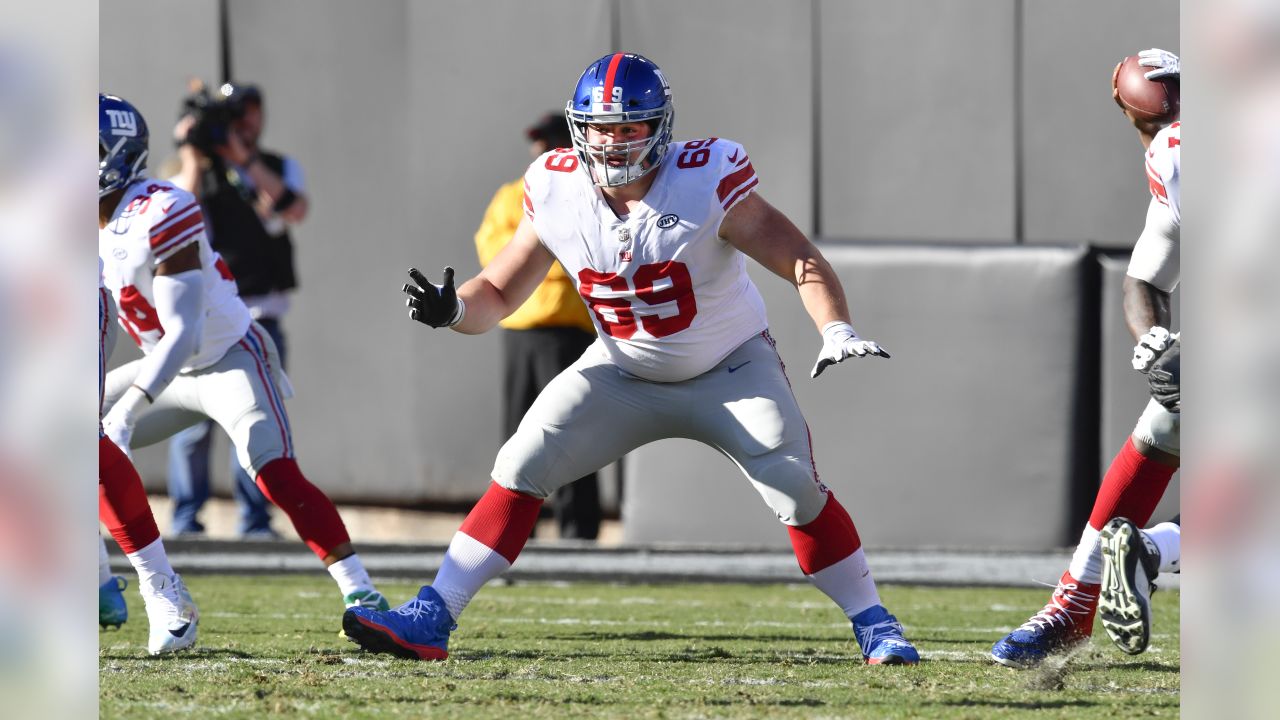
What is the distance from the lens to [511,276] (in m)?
4.21

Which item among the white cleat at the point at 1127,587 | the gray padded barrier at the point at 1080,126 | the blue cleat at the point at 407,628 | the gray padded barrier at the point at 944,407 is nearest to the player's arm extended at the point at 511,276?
the blue cleat at the point at 407,628

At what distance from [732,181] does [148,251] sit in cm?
170

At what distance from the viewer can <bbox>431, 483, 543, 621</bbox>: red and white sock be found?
4117mm

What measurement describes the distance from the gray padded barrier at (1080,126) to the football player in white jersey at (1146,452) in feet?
13.0

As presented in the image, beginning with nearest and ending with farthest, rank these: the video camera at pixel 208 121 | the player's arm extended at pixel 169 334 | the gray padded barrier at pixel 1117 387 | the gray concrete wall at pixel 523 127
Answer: the player's arm extended at pixel 169 334
the video camera at pixel 208 121
the gray padded barrier at pixel 1117 387
the gray concrete wall at pixel 523 127

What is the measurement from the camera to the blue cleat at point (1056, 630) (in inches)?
156

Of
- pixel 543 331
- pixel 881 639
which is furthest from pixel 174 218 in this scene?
pixel 543 331

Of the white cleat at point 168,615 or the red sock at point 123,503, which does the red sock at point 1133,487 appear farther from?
the red sock at point 123,503

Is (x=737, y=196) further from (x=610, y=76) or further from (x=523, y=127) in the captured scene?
(x=523, y=127)

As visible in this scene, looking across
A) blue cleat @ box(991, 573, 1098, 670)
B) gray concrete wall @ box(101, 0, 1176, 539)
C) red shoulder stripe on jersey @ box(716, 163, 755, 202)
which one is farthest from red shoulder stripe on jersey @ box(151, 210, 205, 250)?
gray concrete wall @ box(101, 0, 1176, 539)

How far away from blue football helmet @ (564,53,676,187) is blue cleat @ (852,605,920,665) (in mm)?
1209

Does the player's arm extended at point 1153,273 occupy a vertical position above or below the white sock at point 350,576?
above

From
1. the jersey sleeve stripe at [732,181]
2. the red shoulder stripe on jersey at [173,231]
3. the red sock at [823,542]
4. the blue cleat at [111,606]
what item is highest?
the jersey sleeve stripe at [732,181]

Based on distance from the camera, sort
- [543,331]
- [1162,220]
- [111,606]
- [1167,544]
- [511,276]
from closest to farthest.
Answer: [1167,544] < [1162,220] < [511,276] < [111,606] < [543,331]
